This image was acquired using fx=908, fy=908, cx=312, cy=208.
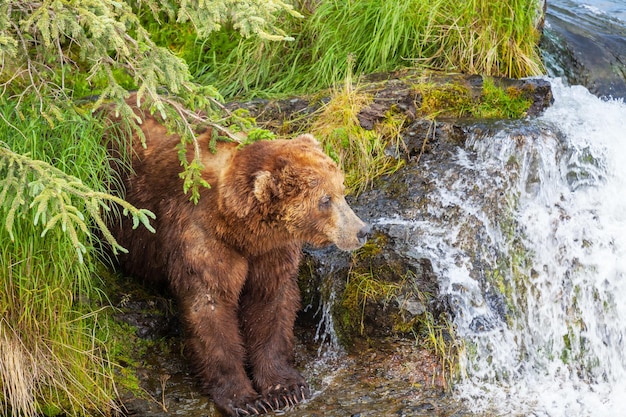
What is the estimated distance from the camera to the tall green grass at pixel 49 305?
16.7ft

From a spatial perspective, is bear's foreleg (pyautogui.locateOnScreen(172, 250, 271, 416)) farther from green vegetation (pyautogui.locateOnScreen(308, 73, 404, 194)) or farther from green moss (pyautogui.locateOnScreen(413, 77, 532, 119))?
green moss (pyautogui.locateOnScreen(413, 77, 532, 119))

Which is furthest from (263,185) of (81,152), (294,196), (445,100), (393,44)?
(393,44)

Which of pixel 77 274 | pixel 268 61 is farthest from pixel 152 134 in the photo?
pixel 268 61

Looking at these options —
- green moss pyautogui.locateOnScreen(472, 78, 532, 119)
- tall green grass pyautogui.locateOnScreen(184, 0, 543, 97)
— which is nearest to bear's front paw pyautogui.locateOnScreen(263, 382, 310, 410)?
green moss pyautogui.locateOnScreen(472, 78, 532, 119)

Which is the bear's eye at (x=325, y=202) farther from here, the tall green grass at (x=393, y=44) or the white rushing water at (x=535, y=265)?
the tall green grass at (x=393, y=44)

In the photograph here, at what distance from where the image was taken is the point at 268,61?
8406 mm

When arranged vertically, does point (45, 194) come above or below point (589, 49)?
below

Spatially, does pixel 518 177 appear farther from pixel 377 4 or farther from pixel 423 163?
pixel 377 4

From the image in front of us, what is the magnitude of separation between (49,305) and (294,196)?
60.4 inches

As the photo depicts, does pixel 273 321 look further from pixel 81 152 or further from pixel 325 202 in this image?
pixel 81 152

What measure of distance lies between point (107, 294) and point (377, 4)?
3788 mm

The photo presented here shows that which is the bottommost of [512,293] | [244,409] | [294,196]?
[244,409]

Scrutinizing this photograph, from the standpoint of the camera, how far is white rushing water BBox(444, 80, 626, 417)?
588 cm

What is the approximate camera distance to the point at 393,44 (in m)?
8.25
